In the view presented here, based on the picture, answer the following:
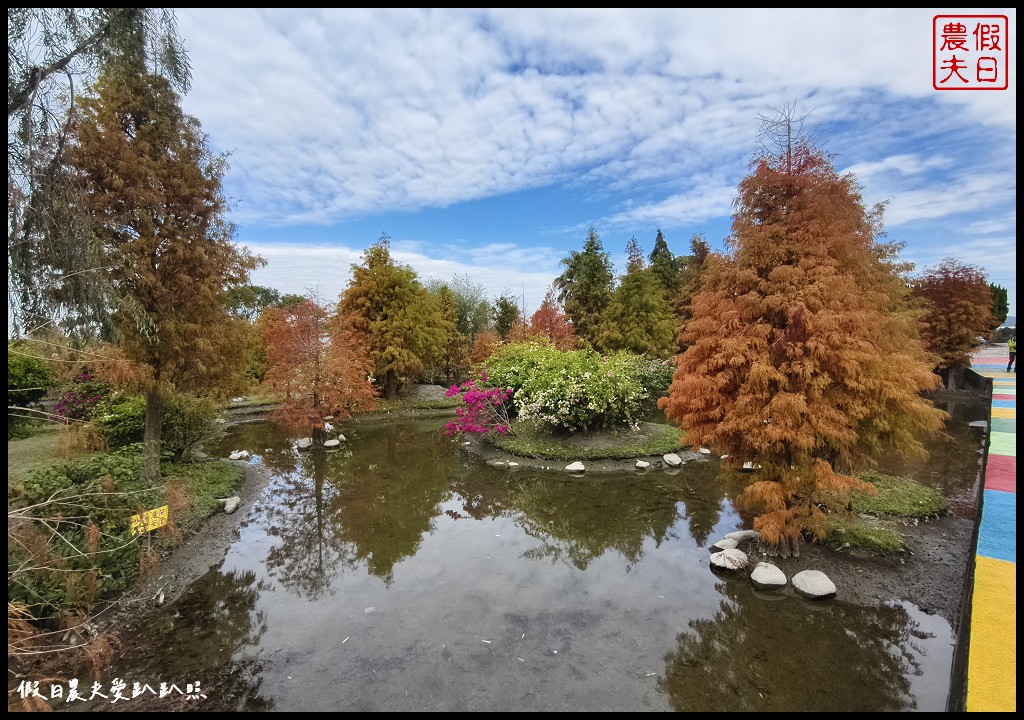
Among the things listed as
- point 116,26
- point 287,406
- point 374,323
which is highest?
point 116,26

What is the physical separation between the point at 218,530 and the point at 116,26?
293 inches

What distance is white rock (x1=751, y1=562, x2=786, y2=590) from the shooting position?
595 cm

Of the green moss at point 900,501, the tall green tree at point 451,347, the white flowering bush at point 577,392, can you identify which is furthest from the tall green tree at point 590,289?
the green moss at point 900,501

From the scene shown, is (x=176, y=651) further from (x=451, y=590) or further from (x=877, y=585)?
(x=877, y=585)

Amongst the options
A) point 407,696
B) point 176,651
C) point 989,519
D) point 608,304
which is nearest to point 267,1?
point 407,696

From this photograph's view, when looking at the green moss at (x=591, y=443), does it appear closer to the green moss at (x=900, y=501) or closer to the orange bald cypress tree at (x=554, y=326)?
the green moss at (x=900, y=501)

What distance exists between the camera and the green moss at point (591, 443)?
474 inches

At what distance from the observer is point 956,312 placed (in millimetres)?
18531

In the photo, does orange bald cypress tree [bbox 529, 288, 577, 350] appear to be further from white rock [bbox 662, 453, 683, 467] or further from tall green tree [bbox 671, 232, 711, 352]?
white rock [bbox 662, 453, 683, 467]

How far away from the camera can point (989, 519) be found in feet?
22.2

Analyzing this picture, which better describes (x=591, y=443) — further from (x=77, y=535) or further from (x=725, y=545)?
(x=77, y=535)

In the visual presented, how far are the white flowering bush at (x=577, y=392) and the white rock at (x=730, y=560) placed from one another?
19.3ft

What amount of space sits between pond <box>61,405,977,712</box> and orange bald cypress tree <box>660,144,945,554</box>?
1.52 metres

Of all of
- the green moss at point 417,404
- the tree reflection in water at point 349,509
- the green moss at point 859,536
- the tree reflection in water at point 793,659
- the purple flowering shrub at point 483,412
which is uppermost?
the purple flowering shrub at point 483,412
